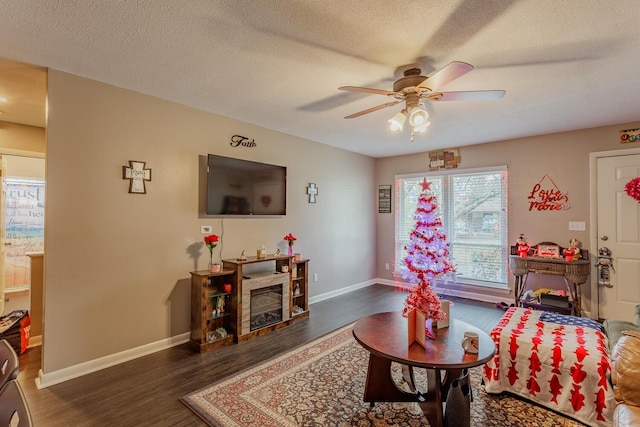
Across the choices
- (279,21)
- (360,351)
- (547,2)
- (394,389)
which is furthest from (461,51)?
(360,351)

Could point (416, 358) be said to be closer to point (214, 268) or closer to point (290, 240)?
point (214, 268)

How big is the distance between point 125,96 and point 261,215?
192 cm

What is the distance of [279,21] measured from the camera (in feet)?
6.35

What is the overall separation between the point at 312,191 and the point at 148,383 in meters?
3.19

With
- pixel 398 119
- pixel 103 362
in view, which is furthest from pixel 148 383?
pixel 398 119

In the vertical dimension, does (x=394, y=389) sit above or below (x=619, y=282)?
below

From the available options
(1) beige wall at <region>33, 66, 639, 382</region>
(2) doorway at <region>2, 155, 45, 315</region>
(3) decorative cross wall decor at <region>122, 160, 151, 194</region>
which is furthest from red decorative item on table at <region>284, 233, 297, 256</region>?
(2) doorway at <region>2, 155, 45, 315</region>

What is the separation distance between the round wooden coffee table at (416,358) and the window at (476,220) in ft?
9.60

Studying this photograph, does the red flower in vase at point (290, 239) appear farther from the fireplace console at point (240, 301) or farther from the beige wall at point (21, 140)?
the beige wall at point (21, 140)

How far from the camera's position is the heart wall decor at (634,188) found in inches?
147

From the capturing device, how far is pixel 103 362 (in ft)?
9.14

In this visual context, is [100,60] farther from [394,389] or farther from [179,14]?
[394,389]

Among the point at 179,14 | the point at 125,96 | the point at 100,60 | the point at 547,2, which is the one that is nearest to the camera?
the point at 547,2

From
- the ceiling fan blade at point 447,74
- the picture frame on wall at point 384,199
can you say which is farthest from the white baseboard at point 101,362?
the picture frame on wall at point 384,199
